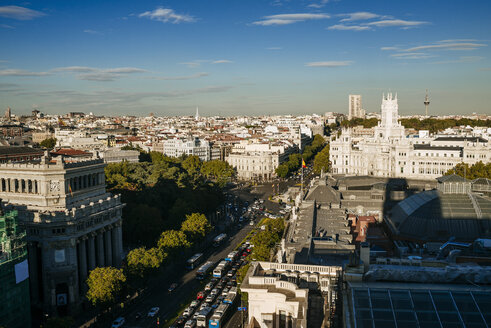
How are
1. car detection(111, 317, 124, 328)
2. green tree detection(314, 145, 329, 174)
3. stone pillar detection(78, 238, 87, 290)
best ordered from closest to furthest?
car detection(111, 317, 124, 328)
stone pillar detection(78, 238, 87, 290)
green tree detection(314, 145, 329, 174)

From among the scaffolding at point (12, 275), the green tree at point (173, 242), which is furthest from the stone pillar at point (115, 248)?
the scaffolding at point (12, 275)

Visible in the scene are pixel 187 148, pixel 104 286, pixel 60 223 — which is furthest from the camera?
pixel 187 148

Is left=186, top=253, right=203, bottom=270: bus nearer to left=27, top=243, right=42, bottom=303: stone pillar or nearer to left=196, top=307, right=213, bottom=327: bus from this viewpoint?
left=196, top=307, right=213, bottom=327: bus

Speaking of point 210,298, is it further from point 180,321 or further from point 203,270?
point 203,270

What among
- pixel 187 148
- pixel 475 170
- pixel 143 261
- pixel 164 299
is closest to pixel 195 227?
pixel 143 261

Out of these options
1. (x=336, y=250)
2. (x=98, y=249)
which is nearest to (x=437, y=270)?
(x=336, y=250)

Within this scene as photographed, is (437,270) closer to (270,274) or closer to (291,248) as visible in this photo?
(270,274)

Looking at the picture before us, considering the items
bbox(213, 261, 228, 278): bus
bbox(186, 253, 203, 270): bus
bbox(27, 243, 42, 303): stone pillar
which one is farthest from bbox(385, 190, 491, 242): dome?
bbox(27, 243, 42, 303): stone pillar
